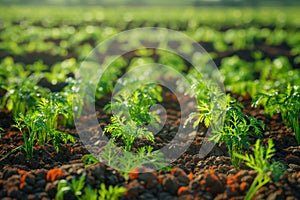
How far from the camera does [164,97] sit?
6152 mm

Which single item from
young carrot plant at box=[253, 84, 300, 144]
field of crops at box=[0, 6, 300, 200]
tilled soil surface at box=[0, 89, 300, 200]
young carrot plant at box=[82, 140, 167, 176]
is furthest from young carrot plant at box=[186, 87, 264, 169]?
young carrot plant at box=[82, 140, 167, 176]

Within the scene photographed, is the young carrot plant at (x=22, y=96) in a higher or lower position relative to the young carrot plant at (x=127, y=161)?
higher

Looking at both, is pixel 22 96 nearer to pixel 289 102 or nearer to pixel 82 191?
pixel 82 191

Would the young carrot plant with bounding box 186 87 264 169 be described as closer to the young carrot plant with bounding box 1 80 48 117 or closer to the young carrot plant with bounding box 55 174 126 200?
the young carrot plant with bounding box 55 174 126 200

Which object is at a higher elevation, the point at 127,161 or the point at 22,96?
the point at 22,96

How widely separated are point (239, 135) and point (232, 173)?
373 millimetres

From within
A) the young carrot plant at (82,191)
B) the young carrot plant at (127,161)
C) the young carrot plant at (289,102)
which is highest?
the young carrot plant at (289,102)

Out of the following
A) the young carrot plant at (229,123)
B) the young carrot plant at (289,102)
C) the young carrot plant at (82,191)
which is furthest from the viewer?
the young carrot plant at (289,102)

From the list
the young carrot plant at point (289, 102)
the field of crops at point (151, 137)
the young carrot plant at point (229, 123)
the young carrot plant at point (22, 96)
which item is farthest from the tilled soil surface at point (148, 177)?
the young carrot plant at point (22, 96)

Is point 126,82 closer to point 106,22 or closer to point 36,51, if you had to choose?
point 36,51

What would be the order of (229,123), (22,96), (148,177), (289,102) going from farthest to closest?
(22,96) < (289,102) < (229,123) < (148,177)

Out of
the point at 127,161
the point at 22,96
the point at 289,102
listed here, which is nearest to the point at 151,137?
the point at 127,161

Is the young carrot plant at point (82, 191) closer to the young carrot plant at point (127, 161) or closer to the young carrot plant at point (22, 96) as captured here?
the young carrot plant at point (127, 161)

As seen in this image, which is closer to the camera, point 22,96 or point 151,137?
point 151,137
